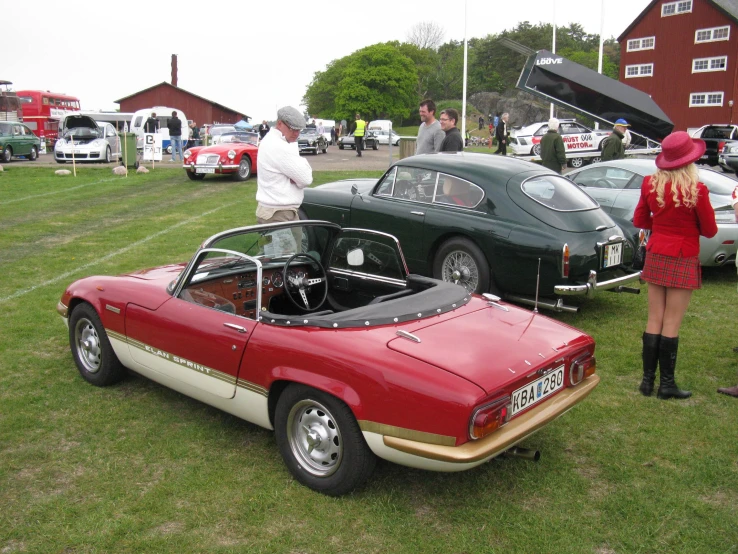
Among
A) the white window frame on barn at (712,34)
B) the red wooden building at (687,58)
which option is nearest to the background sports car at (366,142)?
the red wooden building at (687,58)

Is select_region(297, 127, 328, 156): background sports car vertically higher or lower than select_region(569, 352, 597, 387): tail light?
higher

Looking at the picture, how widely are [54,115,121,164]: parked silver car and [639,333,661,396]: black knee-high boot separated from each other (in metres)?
21.0

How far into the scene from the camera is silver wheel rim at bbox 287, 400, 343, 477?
134 inches

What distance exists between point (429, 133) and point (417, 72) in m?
81.0

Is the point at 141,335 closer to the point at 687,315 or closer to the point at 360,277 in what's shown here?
the point at 360,277

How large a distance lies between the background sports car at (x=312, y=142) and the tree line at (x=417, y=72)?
47.8 metres

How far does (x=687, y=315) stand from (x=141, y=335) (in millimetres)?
5174

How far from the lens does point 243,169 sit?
1811 centimetres

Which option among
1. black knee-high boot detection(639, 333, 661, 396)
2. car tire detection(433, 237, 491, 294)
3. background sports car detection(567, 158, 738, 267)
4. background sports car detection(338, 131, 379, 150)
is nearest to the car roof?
car tire detection(433, 237, 491, 294)

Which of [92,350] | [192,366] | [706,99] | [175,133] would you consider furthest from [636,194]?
[706,99]

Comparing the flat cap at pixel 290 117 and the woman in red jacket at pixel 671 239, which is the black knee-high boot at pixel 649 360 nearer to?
the woman in red jacket at pixel 671 239

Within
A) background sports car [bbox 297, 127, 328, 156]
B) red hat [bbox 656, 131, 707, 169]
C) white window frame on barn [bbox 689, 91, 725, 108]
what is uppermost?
white window frame on barn [bbox 689, 91, 725, 108]

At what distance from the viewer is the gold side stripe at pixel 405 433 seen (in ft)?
9.89

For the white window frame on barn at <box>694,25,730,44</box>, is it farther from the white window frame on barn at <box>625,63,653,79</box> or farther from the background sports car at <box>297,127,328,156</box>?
the background sports car at <box>297,127,328,156</box>
